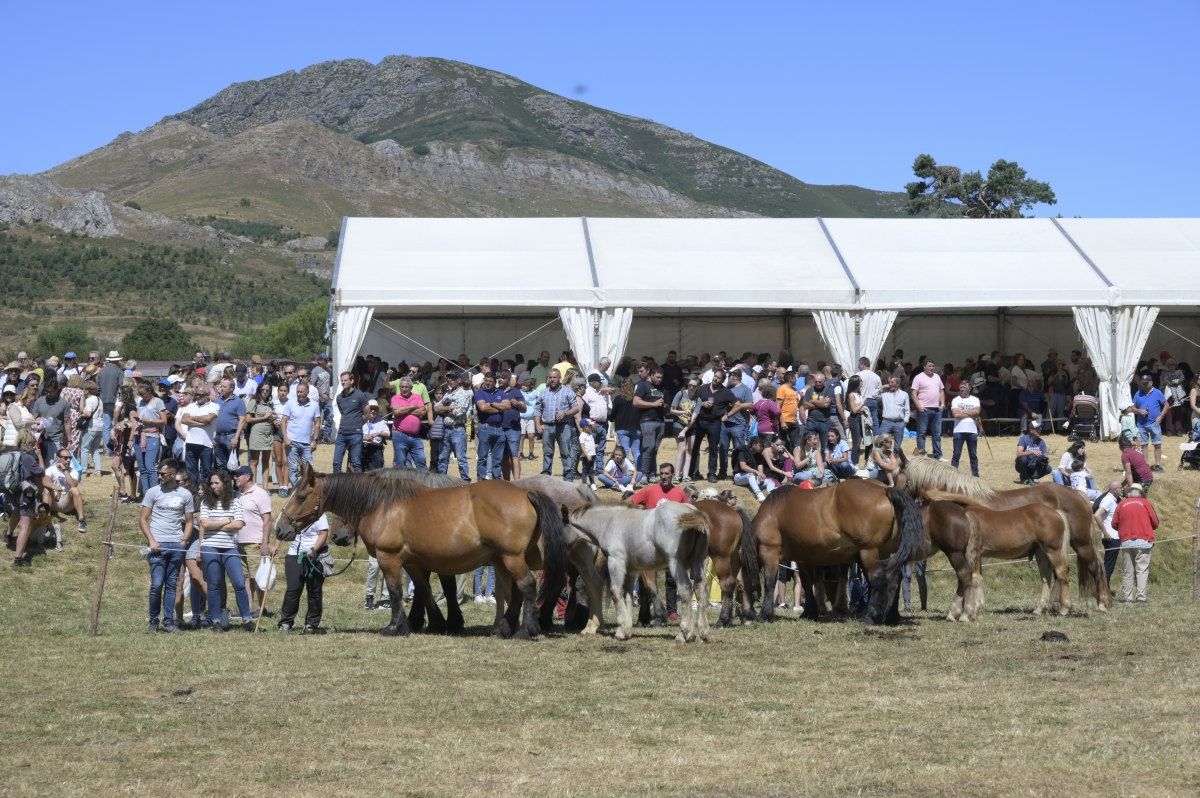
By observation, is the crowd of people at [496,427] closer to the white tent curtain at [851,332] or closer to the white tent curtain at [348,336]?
the white tent curtain at [348,336]

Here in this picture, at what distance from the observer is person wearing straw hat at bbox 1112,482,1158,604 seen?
56.5 ft

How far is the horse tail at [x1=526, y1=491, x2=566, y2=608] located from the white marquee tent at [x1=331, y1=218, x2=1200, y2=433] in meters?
13.6

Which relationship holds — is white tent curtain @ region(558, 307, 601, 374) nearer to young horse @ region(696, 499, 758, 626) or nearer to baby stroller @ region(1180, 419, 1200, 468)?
baby stroller @ region(1180, 419, 1200, 468)

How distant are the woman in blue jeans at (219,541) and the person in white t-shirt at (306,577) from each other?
47 centimetres

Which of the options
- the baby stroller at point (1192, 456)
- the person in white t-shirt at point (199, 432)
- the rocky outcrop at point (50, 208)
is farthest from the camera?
the rocky outcrop at point (50, 208)

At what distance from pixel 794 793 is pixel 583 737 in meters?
1.79

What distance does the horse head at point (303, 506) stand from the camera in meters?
13.6

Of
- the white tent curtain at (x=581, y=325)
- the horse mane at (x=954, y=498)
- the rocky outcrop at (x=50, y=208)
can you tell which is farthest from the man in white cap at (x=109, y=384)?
the rocky outcrop at (x=50, y=208)

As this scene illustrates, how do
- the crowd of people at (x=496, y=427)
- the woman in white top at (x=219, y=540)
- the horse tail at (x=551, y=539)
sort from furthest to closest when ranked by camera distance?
the crowd of people at (x=496, y=427) → the woman in white top at (x=219, y=540) → the horse tail at (x=551, y=539)

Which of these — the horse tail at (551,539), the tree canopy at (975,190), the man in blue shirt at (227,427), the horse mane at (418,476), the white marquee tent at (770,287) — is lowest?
the horse tail at (551,539)

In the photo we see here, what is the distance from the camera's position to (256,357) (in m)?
25.1

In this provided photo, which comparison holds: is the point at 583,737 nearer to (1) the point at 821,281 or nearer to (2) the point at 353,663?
(2) the point at 353,663

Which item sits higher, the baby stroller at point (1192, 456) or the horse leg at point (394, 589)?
the baby stroller at point (1192, 456)

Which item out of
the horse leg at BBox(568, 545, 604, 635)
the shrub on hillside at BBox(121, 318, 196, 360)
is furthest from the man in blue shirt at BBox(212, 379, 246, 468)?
the shrub on hillside at BBox(121, 318, 196, 360)
